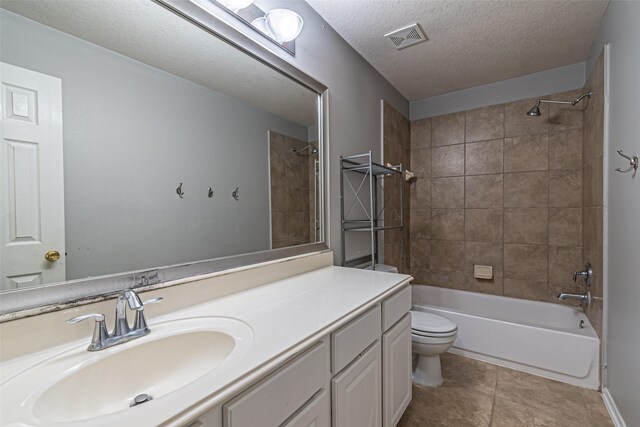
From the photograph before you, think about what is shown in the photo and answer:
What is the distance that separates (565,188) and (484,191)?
60cm

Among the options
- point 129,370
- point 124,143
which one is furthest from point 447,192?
point 129,370

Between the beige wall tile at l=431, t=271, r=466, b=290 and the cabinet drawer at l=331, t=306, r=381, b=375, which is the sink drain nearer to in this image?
the cabinet drawer at l=331, t=306, r=381, b=375

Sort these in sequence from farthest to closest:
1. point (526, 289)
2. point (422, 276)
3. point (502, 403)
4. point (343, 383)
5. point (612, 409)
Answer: point (422, 276) → point (526, 289) → point (502, 403) → point (612, 409) → point (343, 383)

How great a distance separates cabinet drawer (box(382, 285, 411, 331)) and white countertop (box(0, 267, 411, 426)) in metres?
0.05

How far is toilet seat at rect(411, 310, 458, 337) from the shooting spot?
6.07ft

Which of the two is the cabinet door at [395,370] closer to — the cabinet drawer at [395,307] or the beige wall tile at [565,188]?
the cabinet drawer at [395,307]

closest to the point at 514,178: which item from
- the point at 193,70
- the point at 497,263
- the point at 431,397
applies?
the point at 497,263

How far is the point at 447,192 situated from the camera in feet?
9.56

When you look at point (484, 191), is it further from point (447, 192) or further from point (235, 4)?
point (235, 4)

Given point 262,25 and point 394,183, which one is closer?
point 262,25

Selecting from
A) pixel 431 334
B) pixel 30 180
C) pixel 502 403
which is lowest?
pixel 502 403

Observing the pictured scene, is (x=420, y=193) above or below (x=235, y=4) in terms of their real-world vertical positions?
below

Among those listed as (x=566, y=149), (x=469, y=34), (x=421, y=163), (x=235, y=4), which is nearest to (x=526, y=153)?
(x=566, y=149)

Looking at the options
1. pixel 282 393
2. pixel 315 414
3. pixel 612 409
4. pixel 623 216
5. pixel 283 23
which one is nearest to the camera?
pixel 282 393
